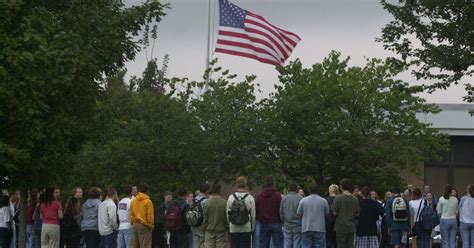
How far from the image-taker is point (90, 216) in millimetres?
20766

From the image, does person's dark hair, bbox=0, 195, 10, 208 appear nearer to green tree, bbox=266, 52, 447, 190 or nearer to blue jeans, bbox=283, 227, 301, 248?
blue jeans, bbox=283, 227, 301, 248

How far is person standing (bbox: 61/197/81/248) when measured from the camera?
20.8m

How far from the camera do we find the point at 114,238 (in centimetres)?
2086

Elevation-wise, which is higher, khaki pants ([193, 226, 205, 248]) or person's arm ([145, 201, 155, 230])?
person's arm ([145, 201, 155, 230])

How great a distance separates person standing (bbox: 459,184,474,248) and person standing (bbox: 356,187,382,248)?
8.75 ft

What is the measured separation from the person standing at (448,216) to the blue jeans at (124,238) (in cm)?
726

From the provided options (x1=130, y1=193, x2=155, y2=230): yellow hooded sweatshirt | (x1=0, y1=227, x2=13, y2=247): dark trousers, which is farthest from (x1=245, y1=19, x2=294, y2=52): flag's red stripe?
(x1=130, y1=193, x2=155, y2=230): yellow hooded sweatshirt

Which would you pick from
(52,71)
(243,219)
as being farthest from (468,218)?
(52,71)

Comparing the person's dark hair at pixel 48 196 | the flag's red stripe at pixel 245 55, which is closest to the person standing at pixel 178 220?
the person's dark hair at pixel 48 196

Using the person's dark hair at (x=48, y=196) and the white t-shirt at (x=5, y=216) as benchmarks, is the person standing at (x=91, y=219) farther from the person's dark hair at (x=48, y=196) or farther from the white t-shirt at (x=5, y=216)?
the white t-shirt at (x=5, y=216)

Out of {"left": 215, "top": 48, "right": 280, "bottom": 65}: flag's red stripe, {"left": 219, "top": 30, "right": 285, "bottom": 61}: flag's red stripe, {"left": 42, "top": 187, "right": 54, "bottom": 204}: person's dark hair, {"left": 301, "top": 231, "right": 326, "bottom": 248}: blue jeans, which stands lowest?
{"left": 301, "top": 231, "right": 326, "bottom": 248}: blue jeans

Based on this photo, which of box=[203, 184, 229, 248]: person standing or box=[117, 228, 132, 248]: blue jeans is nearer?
box=[203, 184, 229, 248]: person standing

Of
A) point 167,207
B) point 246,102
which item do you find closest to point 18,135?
point 167,207

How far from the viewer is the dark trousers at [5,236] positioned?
876 inches
